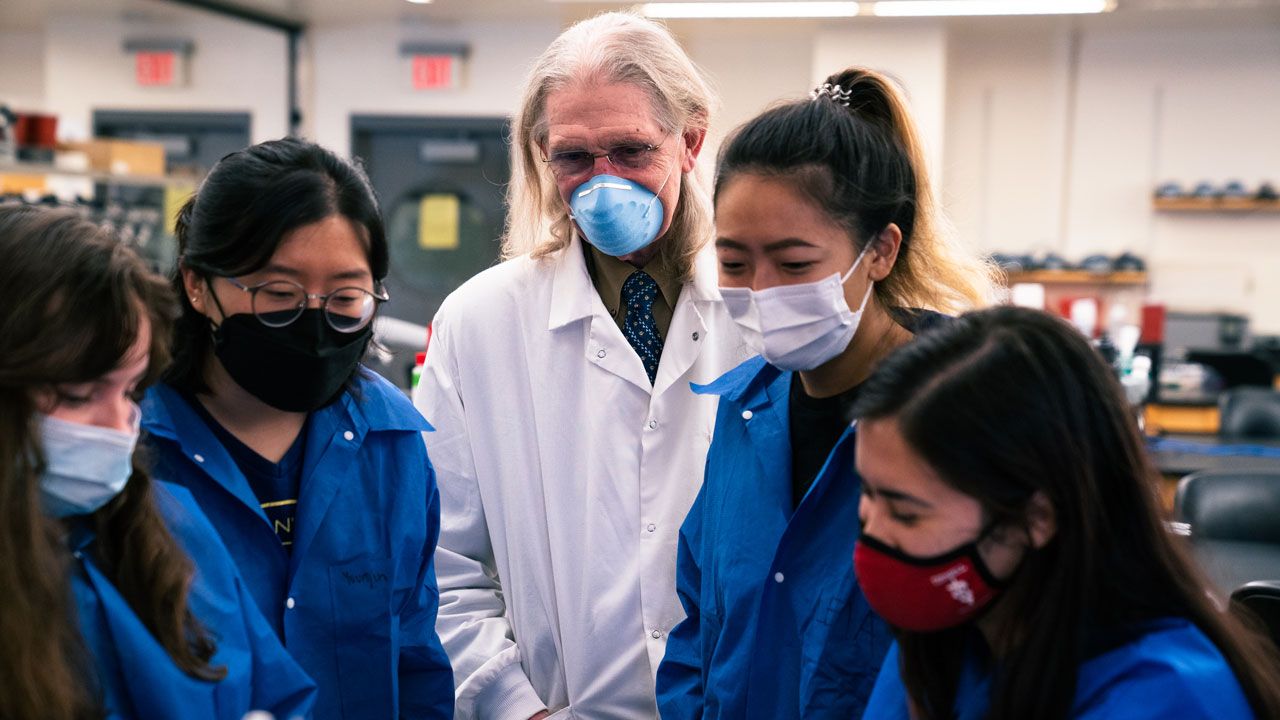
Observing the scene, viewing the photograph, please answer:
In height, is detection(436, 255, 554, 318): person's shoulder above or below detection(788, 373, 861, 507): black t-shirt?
above

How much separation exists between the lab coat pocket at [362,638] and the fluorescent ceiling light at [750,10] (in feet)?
17.4

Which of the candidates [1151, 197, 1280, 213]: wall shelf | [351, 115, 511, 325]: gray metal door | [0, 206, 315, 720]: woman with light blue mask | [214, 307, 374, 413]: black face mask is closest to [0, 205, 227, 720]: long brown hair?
[0, 206, 315, 720]: woman with light blue mask

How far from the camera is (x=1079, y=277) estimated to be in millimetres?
6945

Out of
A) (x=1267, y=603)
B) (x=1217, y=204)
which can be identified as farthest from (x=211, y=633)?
(x=1217, y=204)

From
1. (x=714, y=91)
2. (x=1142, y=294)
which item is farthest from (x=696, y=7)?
(x=714, y=91)

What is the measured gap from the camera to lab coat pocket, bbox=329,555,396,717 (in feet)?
4.32

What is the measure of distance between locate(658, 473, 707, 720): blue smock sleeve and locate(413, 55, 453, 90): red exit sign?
5.82 metres

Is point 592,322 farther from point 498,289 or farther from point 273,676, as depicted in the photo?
point 273,676

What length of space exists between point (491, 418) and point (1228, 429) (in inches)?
146

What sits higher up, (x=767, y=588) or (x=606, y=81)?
(x=606, y=81)

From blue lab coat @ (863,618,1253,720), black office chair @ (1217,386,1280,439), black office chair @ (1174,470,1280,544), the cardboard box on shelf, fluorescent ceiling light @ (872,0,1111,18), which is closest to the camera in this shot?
blue lab coat @ (863,618,1253,720)

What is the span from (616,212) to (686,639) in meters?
0.61

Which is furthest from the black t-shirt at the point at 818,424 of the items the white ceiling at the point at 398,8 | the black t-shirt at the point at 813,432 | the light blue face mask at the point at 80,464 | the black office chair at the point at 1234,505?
the white ceiling at the point at 398,8

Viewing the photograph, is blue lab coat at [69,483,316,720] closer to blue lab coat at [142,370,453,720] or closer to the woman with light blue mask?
the woman with light blue mask
